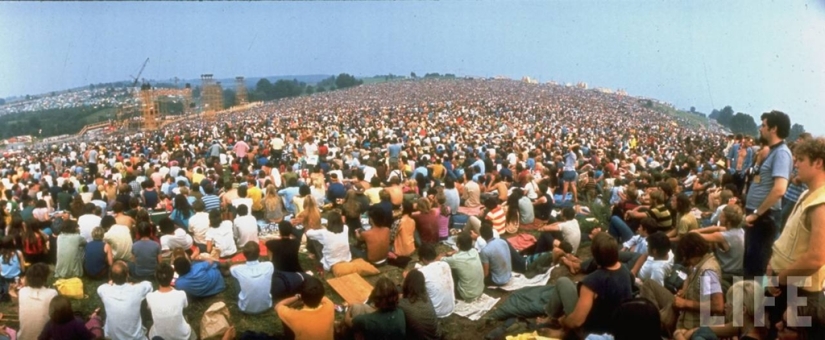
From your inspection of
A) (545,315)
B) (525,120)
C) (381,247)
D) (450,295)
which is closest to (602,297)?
(545,315)

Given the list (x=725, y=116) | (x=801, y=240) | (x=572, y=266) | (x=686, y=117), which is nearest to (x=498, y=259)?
(x=572, y=266)

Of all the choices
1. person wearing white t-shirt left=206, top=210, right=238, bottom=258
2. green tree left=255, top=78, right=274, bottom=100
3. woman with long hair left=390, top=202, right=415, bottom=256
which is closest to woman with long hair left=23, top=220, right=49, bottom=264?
Answer: person wearing white t-shirt left=206, top=210, right=238, bottom=258

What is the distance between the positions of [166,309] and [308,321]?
153 centimetres

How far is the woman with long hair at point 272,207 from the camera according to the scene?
34.3 feet

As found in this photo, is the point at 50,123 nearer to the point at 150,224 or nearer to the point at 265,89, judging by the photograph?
the point at 265,89

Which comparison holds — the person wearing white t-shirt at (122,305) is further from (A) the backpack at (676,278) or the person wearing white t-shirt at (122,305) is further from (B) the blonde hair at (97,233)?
(A) the backpack at (676,278)

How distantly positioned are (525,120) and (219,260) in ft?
108

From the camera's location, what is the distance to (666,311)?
5141mm

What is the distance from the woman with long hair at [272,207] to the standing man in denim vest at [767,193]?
295 inches

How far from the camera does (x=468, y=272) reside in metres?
6.87

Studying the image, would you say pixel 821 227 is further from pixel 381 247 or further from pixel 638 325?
pixel 381 247

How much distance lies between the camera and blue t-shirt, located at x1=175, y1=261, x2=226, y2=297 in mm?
6730

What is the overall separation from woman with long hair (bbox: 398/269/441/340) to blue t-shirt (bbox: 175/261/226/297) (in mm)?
2684

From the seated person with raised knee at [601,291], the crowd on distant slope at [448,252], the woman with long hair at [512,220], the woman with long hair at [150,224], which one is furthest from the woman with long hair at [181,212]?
the seated person with raised knee at [601,291]
